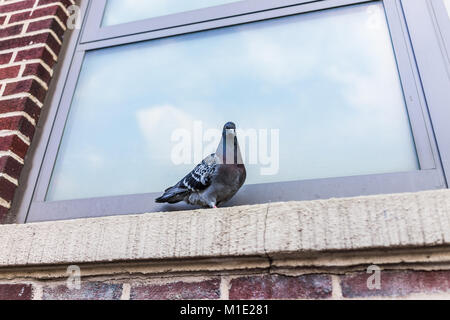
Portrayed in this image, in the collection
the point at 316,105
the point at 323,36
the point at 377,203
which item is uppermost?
the point at 323,36

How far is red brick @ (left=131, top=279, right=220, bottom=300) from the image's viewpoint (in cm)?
103

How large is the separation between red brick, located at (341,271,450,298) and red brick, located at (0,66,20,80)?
1450mm

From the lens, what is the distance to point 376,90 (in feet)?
4.31

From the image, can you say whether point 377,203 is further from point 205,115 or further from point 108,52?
point 108,52

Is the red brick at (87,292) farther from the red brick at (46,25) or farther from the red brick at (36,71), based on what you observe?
the red brick at (46,25)

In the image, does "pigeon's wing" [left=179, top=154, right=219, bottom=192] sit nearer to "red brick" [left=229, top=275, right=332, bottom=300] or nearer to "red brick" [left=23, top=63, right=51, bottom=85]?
"red brick" [left=229, top=275, right=332, bottom=300]

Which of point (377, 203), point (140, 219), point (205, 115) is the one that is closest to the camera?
point (377, 203)

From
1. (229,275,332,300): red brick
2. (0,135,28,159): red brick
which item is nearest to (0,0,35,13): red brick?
(0,135,28,159): red brick

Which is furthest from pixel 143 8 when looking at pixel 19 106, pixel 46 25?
pixel 19 106

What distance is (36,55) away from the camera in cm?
160

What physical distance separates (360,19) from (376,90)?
33 centimetres

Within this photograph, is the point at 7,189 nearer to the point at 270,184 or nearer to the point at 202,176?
the point at 202,176

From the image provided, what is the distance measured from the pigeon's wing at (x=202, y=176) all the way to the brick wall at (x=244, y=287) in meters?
0.26

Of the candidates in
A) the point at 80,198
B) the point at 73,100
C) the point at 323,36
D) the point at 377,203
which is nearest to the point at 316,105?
the point at 323,36
